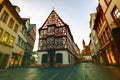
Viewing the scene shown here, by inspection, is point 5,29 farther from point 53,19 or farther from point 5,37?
point 53,19

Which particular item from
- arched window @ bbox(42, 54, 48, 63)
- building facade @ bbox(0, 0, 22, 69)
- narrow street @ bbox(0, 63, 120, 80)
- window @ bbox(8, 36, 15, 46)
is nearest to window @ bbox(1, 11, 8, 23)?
building facade @ bbox(0, 0, 22, 69)

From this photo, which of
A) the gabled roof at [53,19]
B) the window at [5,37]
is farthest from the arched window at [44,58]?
the window at [5,37]

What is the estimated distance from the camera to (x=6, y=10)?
47.9ft

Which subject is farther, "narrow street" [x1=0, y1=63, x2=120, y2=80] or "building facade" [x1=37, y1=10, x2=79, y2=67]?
"building facade" [x1=37, y1=10, x2=79, y2=67]

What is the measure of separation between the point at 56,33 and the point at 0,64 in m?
14.6

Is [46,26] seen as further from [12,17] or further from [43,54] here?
[12,17]

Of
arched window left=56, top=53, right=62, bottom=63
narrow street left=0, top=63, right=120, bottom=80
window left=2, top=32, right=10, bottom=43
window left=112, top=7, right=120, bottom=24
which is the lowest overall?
narrow street left=0, top=63, right=120, bottom=80

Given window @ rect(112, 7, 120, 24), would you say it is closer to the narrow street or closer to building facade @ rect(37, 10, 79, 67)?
the narrow street

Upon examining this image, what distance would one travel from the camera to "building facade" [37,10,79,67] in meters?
22.9

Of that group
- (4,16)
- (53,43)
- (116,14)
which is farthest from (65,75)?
(53,43)

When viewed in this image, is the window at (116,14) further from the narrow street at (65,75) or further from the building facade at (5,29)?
the building facade at (5,29)

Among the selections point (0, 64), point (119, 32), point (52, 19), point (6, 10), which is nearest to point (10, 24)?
point (6, 10)

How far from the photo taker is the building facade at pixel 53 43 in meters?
22.9

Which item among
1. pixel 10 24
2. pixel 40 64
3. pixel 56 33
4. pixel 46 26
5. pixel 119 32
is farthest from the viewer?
pixel 46 26
